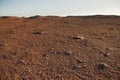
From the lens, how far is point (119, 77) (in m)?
7.11

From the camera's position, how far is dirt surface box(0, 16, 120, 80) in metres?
7.39

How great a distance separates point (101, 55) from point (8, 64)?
3544 mm

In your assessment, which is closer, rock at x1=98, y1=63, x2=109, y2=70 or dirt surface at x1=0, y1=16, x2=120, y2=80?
dirt surface at x1=0, y1=16, x2=120, y2=80

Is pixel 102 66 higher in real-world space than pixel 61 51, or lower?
lower

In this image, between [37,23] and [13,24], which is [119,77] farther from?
[13,24]

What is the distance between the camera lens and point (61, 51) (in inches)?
352

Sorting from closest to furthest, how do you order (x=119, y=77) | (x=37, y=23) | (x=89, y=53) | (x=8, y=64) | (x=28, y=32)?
(x=119, y=77) < (x=8, y=64) < (x=89, y=53) < (x=28, y=32) < (x=37, y=23)

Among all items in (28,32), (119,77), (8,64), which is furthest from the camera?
(28,32)

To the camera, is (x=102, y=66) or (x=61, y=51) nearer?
(x=102, y=66)

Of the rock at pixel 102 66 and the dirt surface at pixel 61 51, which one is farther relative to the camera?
the rock at pixel 102 66

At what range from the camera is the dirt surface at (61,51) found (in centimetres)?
739

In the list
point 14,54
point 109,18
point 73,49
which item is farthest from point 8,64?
point 109,18

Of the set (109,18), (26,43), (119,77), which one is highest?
(109,18)

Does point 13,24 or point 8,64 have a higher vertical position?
point 13,24
